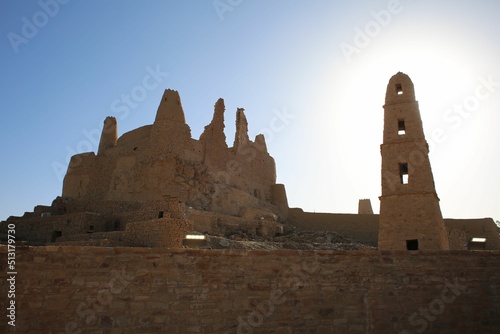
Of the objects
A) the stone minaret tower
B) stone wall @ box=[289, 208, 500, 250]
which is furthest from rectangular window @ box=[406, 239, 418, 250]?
stone wall @ box=[289, 208, 500, 250]

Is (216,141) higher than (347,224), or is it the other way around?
(216,141)

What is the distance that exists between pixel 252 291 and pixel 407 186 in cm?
1120

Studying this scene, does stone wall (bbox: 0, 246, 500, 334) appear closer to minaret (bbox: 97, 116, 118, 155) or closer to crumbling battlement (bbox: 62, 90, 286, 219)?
crumbling battlement (bbox: 62, 90, 286, 219)

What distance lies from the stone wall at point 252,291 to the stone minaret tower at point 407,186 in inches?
313

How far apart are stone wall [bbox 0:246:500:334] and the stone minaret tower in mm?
7945

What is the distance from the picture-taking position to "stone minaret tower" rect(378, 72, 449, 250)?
15.7m

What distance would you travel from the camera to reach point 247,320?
23.1 feet

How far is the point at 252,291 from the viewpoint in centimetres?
725

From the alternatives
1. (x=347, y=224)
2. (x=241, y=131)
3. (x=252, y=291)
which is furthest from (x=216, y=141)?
(x=252, y=291)

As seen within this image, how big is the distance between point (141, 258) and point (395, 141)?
13.2m

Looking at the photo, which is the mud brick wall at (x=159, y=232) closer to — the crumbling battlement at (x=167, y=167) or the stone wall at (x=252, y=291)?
the crumbling battlement at (x=167, y=167)

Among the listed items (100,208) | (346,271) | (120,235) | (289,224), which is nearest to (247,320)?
(346,271)

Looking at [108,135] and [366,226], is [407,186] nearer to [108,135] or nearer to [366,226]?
[366,226]

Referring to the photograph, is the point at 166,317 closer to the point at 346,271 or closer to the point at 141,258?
the point at 141,258
